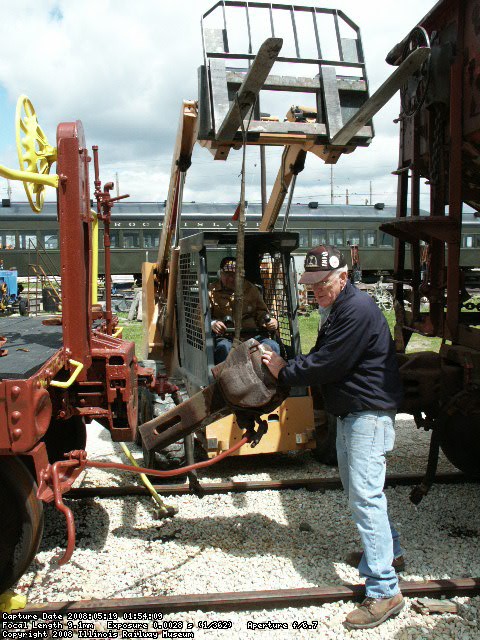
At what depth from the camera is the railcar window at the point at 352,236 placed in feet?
87.1

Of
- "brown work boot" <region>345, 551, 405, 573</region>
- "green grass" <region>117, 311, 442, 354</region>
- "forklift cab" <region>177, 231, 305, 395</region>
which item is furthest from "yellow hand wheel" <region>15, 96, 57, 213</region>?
"green grass" <region>117, 311, 442, 354</region>

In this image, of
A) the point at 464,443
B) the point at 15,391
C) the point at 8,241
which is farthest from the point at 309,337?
the point at 8,241

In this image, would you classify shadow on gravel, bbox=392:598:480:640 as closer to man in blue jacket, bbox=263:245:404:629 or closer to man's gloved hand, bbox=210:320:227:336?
man in blue jacket, bbox=263:245:404:629

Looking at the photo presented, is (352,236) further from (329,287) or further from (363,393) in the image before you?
(363,393)

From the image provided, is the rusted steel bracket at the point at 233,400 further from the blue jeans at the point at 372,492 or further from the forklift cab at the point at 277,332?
the forklift cab at the point at 277,332

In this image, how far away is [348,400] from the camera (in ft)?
10.7

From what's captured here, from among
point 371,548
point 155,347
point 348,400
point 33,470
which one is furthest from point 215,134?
point 155,347

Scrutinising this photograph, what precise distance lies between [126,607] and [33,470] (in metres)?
0.95

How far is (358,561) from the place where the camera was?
386 centimetres

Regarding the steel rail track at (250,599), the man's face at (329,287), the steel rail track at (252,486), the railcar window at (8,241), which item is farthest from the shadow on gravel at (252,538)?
the railcar window at (8,241)

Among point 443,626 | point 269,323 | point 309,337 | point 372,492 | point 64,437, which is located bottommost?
point 443,626

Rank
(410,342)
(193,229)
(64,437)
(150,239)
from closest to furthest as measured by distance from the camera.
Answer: (64,437) → (410,342) → (193,229) → (150,239)

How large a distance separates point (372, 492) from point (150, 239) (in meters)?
23.2

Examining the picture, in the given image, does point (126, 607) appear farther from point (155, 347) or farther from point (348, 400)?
point (155, 347)
